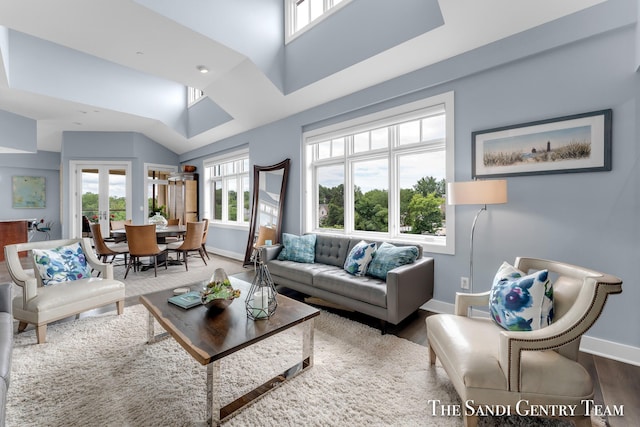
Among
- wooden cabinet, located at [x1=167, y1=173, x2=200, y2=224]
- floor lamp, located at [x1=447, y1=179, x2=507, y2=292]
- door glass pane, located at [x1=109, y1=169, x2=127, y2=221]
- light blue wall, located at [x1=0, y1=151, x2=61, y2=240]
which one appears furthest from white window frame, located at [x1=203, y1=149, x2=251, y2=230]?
light blue wall, located at [x1=0, y1=151, x2=61, y2=240]

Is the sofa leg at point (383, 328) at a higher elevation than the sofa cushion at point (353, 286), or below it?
below

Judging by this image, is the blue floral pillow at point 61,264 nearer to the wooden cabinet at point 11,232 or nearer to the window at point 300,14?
the window at point 300,14

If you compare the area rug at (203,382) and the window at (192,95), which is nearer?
the area rug at (203,382)

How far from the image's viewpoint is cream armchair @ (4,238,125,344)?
2.49 metres

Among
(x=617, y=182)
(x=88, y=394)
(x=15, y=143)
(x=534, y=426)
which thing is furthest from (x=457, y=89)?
(x=15, y=143)

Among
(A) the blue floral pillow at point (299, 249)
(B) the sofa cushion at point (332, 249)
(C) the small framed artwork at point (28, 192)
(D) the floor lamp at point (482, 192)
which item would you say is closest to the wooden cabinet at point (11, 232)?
(C) the small framed artwork at point (28, 192)

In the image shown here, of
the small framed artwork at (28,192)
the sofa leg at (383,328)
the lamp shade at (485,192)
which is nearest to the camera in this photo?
the lamp shade at (485,192)

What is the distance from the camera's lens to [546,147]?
2582 mm

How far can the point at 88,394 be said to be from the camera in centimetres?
185

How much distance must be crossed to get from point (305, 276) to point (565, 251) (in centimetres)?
256

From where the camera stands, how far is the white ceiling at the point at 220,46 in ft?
8.44

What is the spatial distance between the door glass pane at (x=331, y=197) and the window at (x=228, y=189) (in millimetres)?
2280

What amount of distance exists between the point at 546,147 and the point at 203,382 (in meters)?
3.42

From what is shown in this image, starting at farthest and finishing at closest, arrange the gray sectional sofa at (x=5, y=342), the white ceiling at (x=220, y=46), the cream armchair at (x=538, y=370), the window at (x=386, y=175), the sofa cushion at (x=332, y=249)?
the sofa cushion at (x=332, y=249) → the window at (x=386, y=175) → the white ceiling at (x=220, y=46) → the cream armchair at (x=538, y=370) → the gray sectional sofa at (x=5, y=342)
